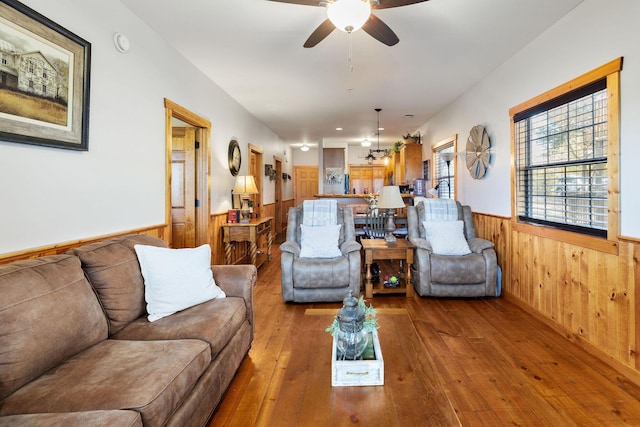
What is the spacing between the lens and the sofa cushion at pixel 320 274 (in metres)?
3.37

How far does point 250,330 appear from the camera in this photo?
2.28 meters

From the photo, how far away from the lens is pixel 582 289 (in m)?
2.53

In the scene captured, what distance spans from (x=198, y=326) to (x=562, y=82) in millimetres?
3313

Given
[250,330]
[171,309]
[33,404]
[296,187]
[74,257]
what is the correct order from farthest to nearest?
[296,187], [250,330], [171,309], [74,257], [33,404]

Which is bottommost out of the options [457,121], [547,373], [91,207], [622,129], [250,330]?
[547,373]

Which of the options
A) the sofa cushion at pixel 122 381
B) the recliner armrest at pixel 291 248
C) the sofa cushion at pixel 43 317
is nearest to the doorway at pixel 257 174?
the recliner armrest at pixel 291 248

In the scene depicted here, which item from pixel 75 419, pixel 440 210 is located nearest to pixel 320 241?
pixel 440 210

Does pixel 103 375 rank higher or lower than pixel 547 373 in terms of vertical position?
higher

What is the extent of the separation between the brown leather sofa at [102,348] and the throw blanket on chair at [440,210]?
2.81 metres

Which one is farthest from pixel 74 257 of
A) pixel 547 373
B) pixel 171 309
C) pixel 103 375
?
pixel 547 373

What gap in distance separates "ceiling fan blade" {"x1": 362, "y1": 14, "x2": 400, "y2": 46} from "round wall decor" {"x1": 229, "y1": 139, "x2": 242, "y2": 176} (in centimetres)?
311

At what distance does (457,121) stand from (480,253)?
94.5 inches

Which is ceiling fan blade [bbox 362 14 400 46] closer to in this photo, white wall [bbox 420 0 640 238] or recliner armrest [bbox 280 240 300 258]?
white wall [bbox 420 0 640 238]

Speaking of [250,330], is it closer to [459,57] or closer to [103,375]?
[103,375]
